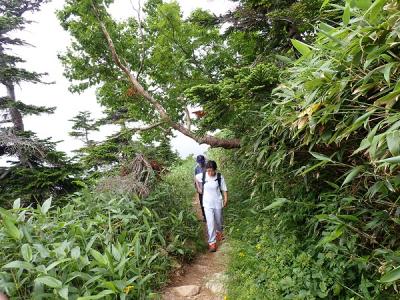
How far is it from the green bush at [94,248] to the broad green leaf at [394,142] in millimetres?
2717

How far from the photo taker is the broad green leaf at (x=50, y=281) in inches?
114

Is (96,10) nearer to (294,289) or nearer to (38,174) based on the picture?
(38,174)

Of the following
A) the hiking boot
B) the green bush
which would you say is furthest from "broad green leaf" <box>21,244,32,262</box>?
the hiking boot

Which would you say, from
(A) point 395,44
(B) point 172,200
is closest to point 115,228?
(B) point 172,200

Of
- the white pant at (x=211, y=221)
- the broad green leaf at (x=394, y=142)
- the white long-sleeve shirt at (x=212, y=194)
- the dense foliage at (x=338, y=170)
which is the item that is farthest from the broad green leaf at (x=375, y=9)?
the white pant at (x=211, y=221)

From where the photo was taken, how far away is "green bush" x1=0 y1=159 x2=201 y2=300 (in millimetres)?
3105

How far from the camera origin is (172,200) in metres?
6.21

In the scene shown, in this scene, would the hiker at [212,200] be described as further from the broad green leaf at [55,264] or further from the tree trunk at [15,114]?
the tree trunk at [15,114]

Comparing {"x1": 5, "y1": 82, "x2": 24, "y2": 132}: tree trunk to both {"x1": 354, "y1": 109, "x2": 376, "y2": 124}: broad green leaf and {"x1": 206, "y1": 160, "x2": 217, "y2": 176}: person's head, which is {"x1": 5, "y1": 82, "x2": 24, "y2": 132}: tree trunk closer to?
{"x1": 206, "y1": 160, "x2": 217, "y2": 176}: person's head

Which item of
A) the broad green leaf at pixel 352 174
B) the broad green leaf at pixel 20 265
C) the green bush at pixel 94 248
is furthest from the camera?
the green bush at pixel 94 248

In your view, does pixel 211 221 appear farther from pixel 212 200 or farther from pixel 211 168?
pixel 211 168

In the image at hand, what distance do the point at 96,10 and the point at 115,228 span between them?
4532 millimetres

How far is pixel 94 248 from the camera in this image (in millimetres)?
4070

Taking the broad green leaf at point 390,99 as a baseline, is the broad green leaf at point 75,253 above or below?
below
